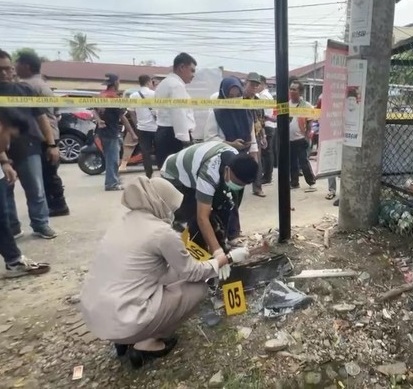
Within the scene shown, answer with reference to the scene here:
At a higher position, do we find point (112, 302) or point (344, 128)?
point (344, 128)

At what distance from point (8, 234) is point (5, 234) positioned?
2 centimetres

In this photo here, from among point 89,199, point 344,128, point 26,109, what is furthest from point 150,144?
point 344,128

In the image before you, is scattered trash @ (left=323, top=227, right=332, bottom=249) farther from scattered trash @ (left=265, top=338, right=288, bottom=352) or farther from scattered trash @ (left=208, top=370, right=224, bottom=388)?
scattered trash @ (left=208, top=370, right=224, bottom=388)

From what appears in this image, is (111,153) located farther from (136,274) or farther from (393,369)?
(393,369)

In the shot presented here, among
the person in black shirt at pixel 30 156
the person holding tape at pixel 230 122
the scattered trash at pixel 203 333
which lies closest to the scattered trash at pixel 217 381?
the scattered trash at pixel 203 333

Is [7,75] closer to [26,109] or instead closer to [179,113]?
[26,109]

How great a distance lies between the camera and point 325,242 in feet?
9.89

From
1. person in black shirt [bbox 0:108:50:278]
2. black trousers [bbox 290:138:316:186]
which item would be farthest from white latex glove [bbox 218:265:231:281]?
black trousers [bbox 290:138:316:186]

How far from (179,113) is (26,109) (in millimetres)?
1419

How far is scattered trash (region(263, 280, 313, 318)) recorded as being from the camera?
7.63 feet

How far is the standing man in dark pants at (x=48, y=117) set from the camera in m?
4.02

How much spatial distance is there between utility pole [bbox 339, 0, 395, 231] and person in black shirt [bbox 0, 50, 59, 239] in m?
2.71

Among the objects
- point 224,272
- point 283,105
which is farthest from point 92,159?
point 224,272

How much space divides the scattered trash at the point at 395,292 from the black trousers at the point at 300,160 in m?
3.14
